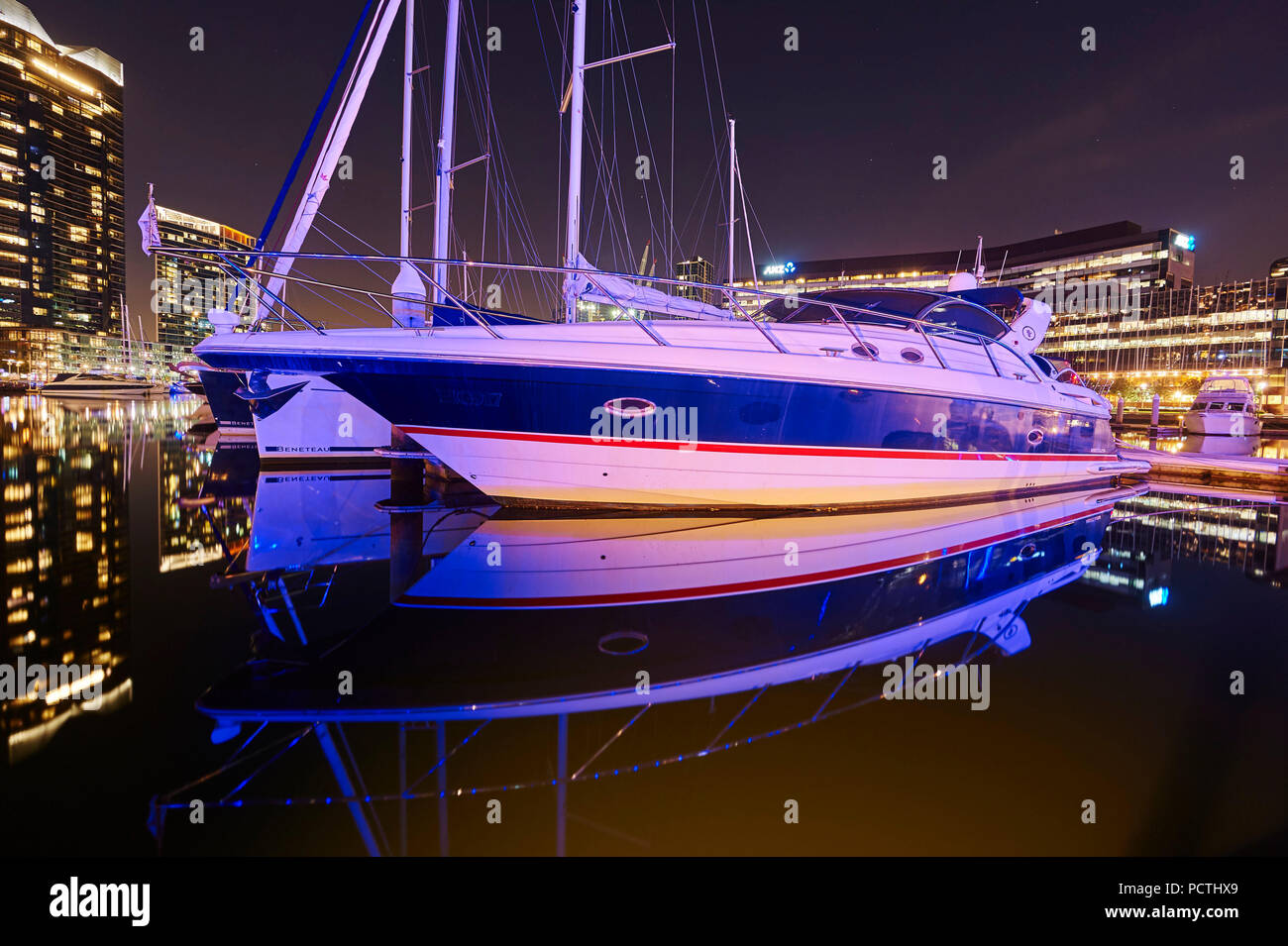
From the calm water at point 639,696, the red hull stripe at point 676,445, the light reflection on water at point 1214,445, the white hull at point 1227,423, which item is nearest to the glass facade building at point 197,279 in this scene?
the red hull stripe at point 676,445

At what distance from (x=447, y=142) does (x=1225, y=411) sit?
78.7 feet

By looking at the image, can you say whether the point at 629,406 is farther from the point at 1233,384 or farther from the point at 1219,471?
the point at 1233,384

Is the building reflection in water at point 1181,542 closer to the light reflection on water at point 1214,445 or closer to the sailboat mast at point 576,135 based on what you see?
the sailboat mast at point 576,135

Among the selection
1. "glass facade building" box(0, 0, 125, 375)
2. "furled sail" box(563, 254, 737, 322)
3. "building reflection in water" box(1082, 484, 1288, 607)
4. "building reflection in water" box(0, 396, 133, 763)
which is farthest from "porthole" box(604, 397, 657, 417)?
"glass facade building" box(0, 0, 125, 375)

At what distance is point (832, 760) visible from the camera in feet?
6.48

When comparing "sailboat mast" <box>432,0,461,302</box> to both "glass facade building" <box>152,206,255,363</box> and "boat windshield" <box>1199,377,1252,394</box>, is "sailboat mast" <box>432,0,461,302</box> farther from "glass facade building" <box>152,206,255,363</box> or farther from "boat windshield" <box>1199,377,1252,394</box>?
"boat windshield" <box>1199,377,1252,394</box>

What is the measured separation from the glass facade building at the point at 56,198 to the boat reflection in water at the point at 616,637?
104341 millimetres

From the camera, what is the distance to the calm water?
169 centimetres

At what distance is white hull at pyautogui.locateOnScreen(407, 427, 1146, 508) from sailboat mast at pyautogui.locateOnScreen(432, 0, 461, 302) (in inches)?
174

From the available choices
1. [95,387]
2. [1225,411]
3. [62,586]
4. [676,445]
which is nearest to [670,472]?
[676,445]

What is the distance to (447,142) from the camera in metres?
8.95

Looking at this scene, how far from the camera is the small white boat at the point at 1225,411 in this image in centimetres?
1817

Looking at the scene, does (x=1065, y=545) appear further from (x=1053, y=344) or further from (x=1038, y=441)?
(x=1053, y=344)
